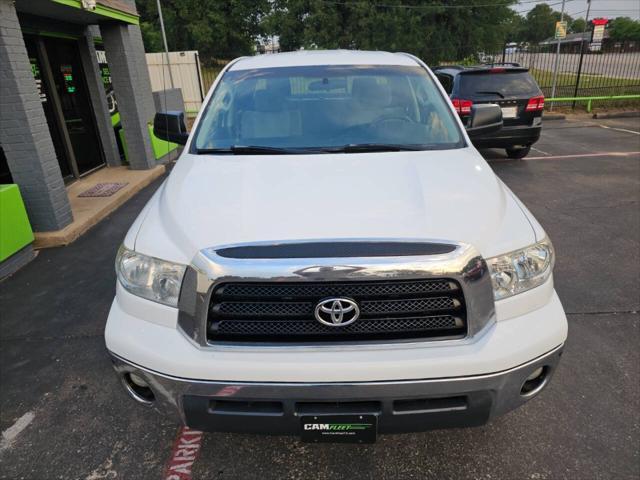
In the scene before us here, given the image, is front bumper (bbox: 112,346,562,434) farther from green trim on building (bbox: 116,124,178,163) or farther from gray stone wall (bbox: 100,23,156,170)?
green trim on building (bbox: 116,124,178,163)

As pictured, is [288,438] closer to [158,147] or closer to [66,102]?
[66,102]

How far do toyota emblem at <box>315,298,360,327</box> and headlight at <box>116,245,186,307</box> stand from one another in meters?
0.58

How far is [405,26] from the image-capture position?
2125cm

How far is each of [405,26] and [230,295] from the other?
73.9 ft

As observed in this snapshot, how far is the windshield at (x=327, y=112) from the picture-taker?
276 centimetres

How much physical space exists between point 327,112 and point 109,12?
5.96 metres

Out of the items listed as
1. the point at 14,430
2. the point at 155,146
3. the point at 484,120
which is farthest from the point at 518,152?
the point at 14,430

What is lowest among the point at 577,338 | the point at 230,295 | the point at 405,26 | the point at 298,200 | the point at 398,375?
the point at 577,338

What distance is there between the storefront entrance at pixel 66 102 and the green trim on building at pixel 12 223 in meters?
3.26

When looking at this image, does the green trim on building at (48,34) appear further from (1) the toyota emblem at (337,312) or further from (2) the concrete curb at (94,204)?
(1) the toyota emblem at (337,312)

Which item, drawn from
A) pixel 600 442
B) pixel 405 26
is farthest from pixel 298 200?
pixel 405 26

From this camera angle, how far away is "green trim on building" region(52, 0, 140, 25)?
235 inches

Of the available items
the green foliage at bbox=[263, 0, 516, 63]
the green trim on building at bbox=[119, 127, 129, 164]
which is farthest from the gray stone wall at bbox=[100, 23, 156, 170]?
the green foliage at bbox=[263, 0, 516, 63]

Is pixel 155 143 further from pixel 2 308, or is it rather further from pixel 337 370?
pixel 337 370
